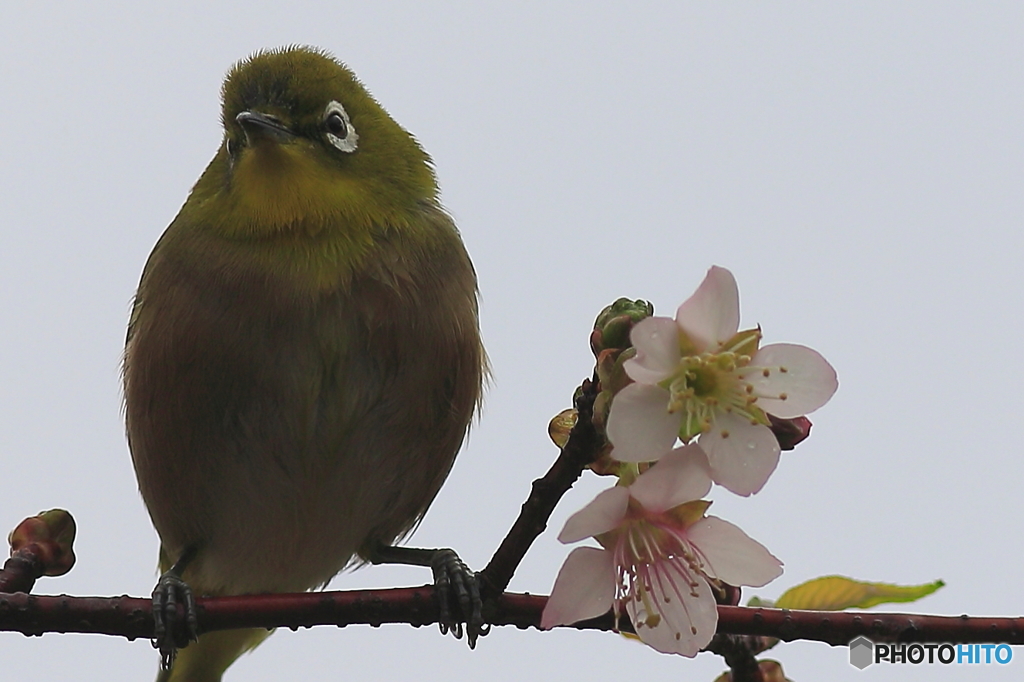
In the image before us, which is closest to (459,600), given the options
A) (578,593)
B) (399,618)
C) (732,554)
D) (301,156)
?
(399,618)

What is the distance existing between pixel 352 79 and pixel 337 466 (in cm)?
138

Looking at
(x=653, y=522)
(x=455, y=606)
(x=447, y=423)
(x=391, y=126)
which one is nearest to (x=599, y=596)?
(x=653, y=522)

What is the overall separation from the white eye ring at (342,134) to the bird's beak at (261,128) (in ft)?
0.58

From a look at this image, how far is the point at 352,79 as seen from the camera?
13.1 ft

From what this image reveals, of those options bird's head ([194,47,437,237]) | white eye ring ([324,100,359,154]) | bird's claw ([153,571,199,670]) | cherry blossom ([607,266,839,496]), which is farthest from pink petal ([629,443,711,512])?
white eye ring ([324,100,359,154])

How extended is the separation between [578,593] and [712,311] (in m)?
0.65

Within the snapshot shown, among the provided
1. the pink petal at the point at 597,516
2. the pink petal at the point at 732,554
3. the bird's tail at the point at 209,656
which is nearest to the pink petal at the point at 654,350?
the pink petal at the point at 597,516

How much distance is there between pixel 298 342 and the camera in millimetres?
3316

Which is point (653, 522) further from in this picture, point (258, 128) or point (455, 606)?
point (258, 128)

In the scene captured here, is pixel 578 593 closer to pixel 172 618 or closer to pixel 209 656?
pixel 172 618

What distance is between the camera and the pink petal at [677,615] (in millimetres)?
2252

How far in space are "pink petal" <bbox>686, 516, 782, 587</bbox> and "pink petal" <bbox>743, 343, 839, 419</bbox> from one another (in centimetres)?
39

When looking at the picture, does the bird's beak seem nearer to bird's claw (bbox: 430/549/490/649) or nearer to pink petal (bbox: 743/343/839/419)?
bird's claw (bbox: 430/549/490/649)

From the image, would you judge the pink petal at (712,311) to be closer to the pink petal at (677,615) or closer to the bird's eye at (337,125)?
the pink petal at (677,615)
